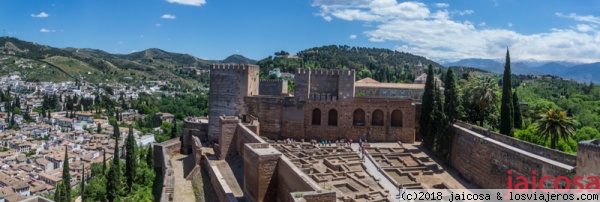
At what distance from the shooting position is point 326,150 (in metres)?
22.7

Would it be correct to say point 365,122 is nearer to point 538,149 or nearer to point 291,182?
point 538,149

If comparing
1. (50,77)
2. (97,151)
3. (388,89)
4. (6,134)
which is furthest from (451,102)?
(50,77)

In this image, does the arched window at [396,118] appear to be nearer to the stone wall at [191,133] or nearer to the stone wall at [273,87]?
the stone wall at [273,87]

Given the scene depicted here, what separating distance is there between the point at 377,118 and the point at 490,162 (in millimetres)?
→ 8594

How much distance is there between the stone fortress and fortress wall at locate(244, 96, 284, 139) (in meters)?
0.06

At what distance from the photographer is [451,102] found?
77.1 feet

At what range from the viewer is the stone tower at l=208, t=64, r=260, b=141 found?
26.2 metres

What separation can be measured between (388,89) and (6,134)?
80.0 meters

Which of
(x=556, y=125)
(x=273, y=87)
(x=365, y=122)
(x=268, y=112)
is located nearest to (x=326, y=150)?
(x=365, y=122)

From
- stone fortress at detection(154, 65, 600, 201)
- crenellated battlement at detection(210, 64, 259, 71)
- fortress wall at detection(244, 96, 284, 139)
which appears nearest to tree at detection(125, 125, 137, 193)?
stone fortress at detection(154, 65, 600, 201)

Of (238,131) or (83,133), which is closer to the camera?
(238,131)

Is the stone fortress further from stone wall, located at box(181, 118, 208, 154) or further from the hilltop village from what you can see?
the hilltop village

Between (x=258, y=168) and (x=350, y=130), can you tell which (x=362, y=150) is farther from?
(x=258, y=168)

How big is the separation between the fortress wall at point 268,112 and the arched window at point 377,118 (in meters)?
5.53
